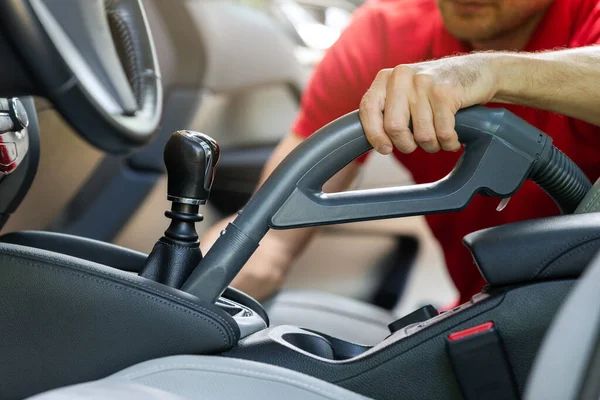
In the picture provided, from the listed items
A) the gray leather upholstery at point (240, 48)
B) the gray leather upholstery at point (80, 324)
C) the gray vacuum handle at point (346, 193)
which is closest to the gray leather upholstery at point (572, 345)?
the gray vacuum handle at point (346, 193)

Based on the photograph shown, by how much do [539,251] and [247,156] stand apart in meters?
1.46

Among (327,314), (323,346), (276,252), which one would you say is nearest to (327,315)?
(327,314)

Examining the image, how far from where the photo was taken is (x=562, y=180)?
69 cm

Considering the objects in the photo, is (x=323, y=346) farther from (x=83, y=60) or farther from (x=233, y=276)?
(x=83, y=60)

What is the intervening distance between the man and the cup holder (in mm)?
120

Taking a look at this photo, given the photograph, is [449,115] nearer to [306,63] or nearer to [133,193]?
[133,193]

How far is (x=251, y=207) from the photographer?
2.10 feet

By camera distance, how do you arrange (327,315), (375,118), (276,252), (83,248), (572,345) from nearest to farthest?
(572,345)
(375,118)
(83,248)
(327,315)
(276,252)

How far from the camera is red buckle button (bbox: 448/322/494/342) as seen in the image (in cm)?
57

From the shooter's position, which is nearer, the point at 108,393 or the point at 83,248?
the point at 108,393

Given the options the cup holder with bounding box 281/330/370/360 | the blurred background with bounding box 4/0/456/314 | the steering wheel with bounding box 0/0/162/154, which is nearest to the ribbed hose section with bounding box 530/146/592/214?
the cup holder with bounding box 281/330/370/360

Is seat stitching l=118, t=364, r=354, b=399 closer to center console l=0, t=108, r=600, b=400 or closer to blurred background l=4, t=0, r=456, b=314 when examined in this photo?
center console l=0, t=108, r=600, b=400

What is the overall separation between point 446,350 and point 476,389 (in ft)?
0.12

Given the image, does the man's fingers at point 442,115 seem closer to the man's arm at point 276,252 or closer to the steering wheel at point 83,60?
the steering wheel at point 83,60
